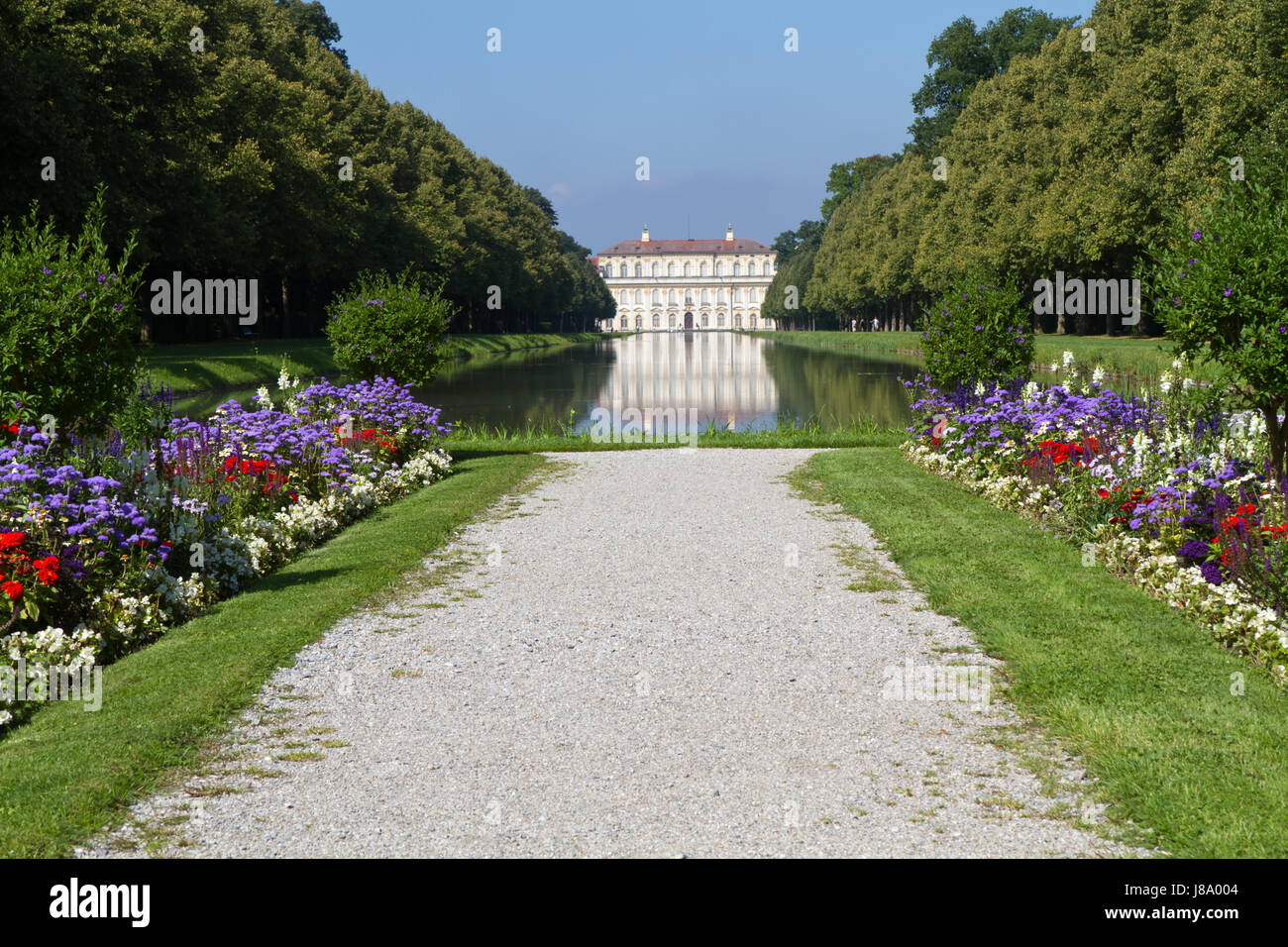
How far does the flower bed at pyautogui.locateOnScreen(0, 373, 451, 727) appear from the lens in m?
6.79

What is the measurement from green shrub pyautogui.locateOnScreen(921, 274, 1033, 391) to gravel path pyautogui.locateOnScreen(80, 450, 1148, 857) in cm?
705

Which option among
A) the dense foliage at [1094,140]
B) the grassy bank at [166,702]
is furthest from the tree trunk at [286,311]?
the grassy bank at [166,702]

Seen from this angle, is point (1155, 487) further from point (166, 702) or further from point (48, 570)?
point (48, 570)

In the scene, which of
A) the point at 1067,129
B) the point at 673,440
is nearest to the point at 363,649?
the point at 673,440

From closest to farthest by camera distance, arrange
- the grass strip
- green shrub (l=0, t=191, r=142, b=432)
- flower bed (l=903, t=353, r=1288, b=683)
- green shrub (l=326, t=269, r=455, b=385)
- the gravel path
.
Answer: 1. the gravel path
2. flower bed (l=903, t=353, r=1288, b=683)
3. green shrub (l=0, t=191, r=142, b=432)
4. green shrub (l=326, t=269, r=455, b=385)
5. the grass strip

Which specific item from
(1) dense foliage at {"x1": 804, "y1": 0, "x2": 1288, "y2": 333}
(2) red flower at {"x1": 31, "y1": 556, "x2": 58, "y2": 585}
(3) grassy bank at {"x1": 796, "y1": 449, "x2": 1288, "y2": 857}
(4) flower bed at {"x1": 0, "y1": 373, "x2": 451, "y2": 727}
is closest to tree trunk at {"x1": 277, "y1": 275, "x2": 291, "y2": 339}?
Result: (1) dense foliage at {"x1": 804, "y1": 0, "x2": 1288, "y2": 333}

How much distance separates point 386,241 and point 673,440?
41.4 meters

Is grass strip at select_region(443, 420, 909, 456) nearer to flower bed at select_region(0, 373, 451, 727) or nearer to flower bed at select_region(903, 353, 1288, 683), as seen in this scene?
flower bed at select_region(903, 353, 1288, 683)

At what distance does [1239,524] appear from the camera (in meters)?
7.50

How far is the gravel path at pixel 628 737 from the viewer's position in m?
4.41

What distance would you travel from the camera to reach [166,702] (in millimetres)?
5938

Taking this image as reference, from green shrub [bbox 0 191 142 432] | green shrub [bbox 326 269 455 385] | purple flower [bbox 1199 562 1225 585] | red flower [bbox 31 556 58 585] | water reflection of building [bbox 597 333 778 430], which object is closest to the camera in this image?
red flower [bbox 31 556 58 585]

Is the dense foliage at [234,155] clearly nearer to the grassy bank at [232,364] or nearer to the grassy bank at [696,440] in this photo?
the grassy bank at [232,364]
